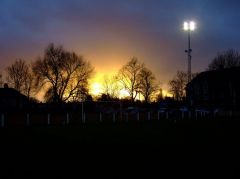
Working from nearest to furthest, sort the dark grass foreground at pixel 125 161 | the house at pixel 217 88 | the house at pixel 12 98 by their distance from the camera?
the dark grass foreground at pixel 125 161, the house at pixel 217 88, the house at pixel 12 98

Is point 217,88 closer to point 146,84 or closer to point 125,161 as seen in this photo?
point 146,84

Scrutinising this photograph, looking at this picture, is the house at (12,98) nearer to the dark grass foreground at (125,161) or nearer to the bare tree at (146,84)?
the bare tree at (146,84)

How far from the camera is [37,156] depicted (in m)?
Answer: 11.5

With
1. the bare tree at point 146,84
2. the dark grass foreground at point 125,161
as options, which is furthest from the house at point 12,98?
the dark grass foreground at point 125,161

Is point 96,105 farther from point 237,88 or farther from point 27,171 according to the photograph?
point 27,171

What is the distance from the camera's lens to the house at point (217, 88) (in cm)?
6844

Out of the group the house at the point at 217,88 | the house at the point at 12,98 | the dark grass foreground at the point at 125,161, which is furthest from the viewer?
the house at the point at 12,98

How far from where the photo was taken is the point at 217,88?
73.9m

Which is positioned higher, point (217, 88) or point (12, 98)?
point (217, 88)

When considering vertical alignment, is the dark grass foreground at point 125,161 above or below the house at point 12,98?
below

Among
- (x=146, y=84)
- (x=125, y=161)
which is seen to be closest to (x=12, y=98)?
(x=146, y=84)

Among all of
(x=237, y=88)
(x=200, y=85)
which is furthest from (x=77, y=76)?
(x=237, y=88)

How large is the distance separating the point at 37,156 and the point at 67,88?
61771 millimetres

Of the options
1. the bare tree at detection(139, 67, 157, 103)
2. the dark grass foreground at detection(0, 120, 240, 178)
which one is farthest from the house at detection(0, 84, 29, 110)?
the dark grass foreground at detection(0, 120, 240, 178)
